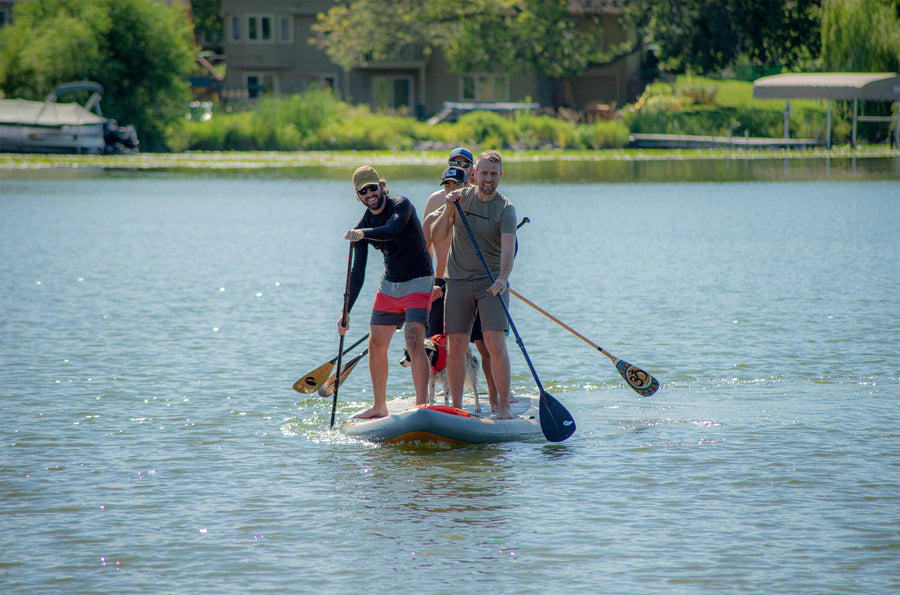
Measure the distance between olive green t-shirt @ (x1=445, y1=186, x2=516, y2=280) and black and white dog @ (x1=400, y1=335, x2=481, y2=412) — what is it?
635 mm

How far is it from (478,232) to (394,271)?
0.68 m

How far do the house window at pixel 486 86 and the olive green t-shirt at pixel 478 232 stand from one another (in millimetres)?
59443

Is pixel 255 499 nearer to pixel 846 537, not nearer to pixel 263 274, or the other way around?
pixel 846 537

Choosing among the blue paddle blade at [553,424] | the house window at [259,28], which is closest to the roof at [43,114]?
the house window at [259,28]

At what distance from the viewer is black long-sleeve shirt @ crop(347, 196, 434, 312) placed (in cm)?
924

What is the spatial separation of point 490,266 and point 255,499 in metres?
2.43

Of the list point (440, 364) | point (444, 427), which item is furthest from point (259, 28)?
point (444, 427)

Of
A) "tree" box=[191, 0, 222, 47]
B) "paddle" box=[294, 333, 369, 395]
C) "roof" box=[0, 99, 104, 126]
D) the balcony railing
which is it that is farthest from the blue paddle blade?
"tree" box=[191, 0, 222, 47]

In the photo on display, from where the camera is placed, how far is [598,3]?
6494 cm

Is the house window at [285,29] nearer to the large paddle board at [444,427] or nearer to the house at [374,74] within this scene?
the house at [374,74]

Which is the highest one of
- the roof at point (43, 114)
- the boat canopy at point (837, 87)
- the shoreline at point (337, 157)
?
the boat canopy at point (837, 87)

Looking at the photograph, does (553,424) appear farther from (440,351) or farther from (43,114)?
(43,114)

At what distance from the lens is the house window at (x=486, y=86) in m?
68.1

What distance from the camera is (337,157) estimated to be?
5206 centimetres
